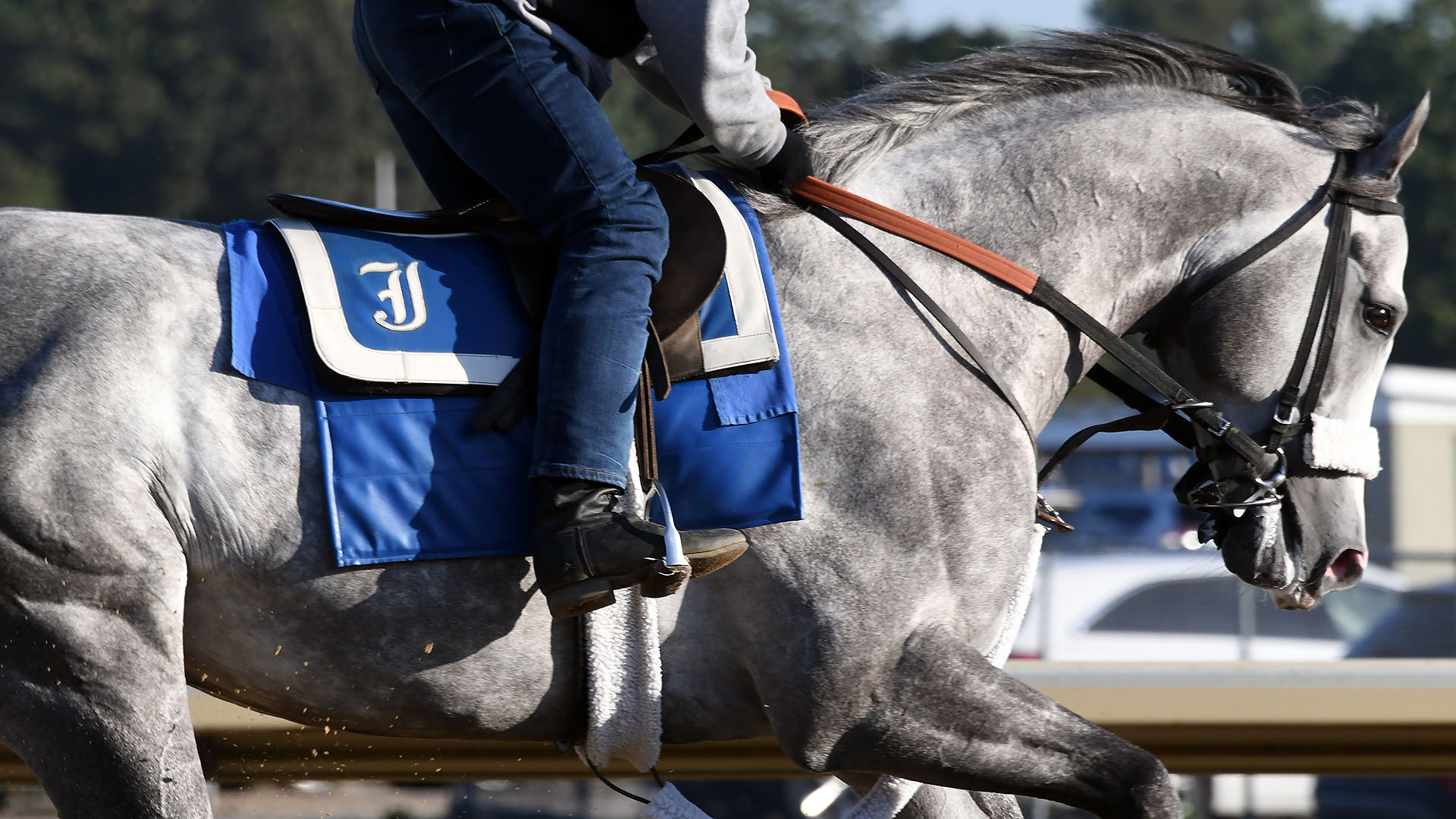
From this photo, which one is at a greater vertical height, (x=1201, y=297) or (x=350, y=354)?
(x=350, y=354)

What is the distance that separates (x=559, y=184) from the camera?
301 cm

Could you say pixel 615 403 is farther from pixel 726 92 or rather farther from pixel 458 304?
pixel 726 92

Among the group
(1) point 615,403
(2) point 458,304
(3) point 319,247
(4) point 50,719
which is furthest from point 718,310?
(4) point 50,719

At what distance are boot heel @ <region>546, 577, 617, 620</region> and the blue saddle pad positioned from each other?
0.48 feet

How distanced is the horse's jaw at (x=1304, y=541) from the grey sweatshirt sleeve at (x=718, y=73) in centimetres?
142

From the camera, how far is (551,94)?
120 inches

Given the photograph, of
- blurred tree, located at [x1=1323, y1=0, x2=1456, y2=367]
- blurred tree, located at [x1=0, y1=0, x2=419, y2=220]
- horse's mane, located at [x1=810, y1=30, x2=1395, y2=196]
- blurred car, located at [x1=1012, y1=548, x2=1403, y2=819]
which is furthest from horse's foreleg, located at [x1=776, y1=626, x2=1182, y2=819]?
blurred tree, located at [x1=0, y1=0, x2=419, y2=220]

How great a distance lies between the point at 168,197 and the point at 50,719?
57102 mm

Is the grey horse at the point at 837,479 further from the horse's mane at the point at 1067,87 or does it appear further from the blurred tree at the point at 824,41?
the blurred tree at the point at 824,41

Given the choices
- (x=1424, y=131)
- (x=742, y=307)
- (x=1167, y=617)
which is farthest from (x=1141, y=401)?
(x=1424, y=131)

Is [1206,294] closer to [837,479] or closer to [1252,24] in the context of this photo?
[837,479]

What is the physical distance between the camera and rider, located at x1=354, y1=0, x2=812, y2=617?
2871 millimetres

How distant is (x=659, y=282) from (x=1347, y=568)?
1.75m

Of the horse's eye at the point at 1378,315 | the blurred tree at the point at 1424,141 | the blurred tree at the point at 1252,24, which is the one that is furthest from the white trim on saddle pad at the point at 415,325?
the blurred tree at the point at 1252,24
